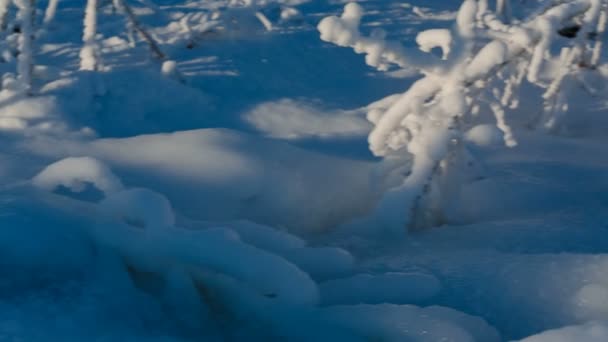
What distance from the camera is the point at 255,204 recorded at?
6.47 feet

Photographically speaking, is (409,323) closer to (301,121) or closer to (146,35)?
(301,121)

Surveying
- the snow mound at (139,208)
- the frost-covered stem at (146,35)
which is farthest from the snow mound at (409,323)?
the frost-covered stem at (146,35)

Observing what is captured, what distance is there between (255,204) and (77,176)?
58 cm

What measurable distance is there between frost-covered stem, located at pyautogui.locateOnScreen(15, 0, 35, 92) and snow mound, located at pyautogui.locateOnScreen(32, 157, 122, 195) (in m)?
1.19

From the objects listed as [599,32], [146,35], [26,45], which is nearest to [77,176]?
[26,45]

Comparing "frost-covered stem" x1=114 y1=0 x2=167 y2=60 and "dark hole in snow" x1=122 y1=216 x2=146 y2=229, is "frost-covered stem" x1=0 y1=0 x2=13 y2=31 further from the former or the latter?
"dark hole in snow" x1=122 y1=216 x2=146 y2=229

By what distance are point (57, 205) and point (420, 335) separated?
2.54 feet

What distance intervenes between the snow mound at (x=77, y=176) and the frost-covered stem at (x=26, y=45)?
1190mm

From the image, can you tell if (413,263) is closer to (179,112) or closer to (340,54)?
(179,112)

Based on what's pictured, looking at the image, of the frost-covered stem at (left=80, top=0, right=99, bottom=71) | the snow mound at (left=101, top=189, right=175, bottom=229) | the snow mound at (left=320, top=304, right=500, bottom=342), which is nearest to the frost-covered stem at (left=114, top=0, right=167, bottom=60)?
the frost-covered stem at (left=80, top=0, right=99, bottom=71)

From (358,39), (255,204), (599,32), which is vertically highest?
(358,39)

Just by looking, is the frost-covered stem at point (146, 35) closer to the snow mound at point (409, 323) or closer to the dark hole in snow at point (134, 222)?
the dark hole in snow at point (134, 222)

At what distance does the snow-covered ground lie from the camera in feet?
4.11

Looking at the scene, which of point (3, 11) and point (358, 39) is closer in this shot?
point (358, 39)
